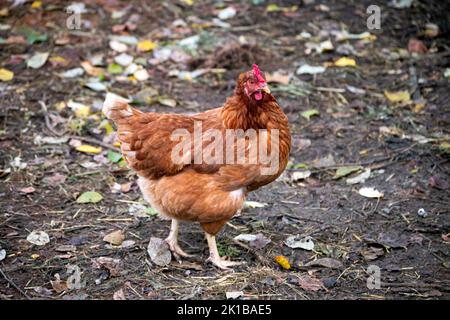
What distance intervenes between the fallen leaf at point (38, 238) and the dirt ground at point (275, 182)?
0.03 meters

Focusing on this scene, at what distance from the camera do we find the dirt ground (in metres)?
3.66

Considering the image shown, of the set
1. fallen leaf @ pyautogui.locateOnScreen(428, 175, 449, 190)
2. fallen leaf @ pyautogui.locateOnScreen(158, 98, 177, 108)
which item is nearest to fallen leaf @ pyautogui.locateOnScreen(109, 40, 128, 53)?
fallen leaf @ pyautogui.locateOnScreen(158, 98, 177, 108)

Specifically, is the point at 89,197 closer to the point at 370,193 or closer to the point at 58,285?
the point at 58,285

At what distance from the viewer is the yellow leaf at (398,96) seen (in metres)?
5.73

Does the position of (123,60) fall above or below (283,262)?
above

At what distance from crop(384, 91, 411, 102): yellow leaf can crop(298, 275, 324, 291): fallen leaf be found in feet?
8.89

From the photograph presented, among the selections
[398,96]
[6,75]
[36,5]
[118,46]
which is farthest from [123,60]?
[398,96]

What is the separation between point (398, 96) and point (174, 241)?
2.96 m

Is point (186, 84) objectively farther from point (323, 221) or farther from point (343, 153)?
point (323, 221)

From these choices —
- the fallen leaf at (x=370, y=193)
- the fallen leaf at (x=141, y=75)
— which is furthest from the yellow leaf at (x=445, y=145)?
the fallen leaf at (x=141, y=75)

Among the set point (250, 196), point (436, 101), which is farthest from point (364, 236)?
point (436, 101)

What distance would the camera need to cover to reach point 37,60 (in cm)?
609

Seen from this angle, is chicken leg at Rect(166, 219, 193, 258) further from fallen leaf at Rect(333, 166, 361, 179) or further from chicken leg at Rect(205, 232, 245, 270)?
fallen leaf at Rect(333, 166, 361, 179)

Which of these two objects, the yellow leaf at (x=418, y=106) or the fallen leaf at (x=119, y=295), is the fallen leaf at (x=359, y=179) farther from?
the fallen leaf at (x=119, y=295)
